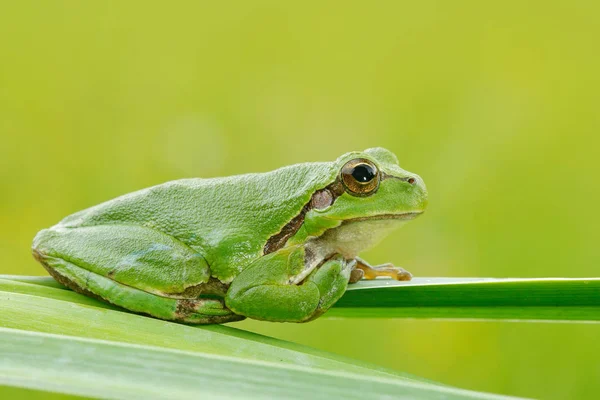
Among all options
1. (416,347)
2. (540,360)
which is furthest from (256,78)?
(540,360)

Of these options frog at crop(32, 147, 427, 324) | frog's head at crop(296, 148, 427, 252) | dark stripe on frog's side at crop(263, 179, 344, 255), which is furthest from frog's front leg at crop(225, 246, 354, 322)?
frog's head at crop(296, 148, 427, 252)

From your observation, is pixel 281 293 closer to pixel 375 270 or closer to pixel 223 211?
pixel 223 211

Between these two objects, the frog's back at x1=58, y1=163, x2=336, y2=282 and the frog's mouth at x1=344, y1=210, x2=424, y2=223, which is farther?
the frog's mouth at x1=344, y1=210, x2=424, y2=223

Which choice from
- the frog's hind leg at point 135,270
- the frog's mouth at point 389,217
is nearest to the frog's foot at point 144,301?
the frog's hind leg at point 135,270

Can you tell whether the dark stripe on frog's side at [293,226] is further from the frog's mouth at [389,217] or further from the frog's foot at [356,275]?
Result: the frog's foot at [356,275]

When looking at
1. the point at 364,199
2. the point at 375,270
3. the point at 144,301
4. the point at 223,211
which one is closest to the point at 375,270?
the point at 375,270

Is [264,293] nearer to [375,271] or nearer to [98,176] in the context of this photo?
[375,271]

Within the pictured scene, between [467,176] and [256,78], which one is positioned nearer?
[467,176]

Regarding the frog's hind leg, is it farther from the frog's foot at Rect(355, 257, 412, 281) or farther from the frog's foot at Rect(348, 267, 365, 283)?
the frog's foot at Rect(355, 257, 412, 281)

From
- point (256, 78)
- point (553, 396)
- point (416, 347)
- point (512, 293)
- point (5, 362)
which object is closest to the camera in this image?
point (5, 362)
